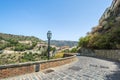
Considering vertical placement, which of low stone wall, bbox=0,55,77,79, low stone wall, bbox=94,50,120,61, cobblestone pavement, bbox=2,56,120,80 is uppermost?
low stone wall, bbox=94,50,120,61

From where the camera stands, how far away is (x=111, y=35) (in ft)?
97.5

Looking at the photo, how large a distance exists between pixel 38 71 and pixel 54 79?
2.35m

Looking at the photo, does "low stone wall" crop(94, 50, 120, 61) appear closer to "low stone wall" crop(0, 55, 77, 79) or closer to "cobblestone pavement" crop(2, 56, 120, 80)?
"cobblestone pavement" crop(2, 56, 120, 80)

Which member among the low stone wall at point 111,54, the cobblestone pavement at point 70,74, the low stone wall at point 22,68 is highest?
the low stone wall at point 111,54

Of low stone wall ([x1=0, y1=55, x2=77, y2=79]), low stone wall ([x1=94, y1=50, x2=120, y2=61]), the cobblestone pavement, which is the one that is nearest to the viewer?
low stone wall ([x1=0, y1=55, x2=77, y2=79])

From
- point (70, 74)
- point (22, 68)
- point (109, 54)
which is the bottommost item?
point (70, 74)

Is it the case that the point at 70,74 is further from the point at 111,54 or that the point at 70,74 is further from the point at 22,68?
the point at 111,54

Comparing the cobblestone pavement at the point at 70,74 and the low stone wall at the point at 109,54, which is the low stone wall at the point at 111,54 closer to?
the low stone wall at the point at 109,54

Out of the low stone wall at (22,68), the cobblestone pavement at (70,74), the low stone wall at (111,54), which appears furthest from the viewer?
the low stone wall at (111,54)

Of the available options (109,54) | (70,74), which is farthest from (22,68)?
(109,54)

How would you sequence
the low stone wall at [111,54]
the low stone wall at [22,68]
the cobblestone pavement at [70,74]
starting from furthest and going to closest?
1. the low stone wall at [111,54]
2. the cobblestone pavement at [70,74]
3. the low stone wall at [22,68]

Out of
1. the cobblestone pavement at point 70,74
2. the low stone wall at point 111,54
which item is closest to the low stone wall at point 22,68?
the cobblestone pavement at point 70,74

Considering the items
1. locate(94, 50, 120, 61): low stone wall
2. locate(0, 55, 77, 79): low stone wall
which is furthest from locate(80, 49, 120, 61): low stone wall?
locate(0, 55, 77, 79): low stone wall

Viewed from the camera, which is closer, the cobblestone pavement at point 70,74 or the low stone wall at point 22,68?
the low stone wall at point 22,68
